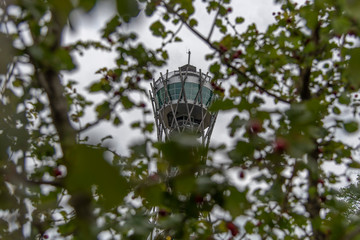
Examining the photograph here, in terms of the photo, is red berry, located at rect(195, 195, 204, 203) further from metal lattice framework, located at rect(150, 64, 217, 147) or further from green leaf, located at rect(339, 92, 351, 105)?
metal lattice framework, located at rect(150, 64, 217, 147)

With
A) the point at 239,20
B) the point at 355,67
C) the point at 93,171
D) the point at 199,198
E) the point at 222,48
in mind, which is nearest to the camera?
the point at 93,171

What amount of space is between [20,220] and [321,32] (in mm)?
2857

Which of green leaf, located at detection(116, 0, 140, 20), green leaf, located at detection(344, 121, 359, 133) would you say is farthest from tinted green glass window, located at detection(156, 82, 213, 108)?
green leaf, located at detection(116, 0, 140, 20)

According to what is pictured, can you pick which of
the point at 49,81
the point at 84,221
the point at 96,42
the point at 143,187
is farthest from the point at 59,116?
the point at 96,42

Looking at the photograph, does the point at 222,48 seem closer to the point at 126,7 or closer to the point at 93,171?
the point at 126,7

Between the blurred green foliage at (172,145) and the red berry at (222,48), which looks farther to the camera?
the red berry at (222,48)

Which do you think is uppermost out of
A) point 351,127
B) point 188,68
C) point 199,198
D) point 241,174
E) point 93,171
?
point 188,68

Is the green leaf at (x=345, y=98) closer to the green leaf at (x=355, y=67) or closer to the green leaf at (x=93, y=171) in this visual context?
the green leaf at (x=355, y=67)

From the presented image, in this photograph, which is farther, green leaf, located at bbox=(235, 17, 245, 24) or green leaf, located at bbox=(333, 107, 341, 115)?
green leaf, located at bbox=(235, 17, 245, 24)

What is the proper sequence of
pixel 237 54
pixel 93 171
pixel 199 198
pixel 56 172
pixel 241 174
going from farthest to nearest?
pixel 237 54 → pixel 56 172 → pixel 241 174 → pixel 199 198 → pixel 93 171

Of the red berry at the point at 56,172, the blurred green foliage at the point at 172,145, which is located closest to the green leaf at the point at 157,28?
the blurred green foliage at the point at 172,145

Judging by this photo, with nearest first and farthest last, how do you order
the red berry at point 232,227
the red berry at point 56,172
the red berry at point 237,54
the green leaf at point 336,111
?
the red berry at point 232,227
the red berry at point 56,172
the green leaf at point 336,111
the red berry at point 237,54

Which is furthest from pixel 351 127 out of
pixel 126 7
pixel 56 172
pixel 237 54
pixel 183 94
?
pixel 183 94

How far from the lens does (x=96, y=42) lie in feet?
11.4
